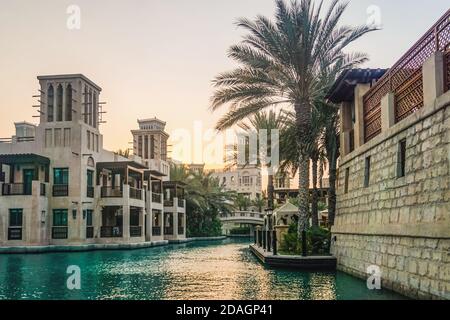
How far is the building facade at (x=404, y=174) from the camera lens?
9.66m

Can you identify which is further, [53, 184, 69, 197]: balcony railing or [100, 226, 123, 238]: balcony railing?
[100, 226, 123, 238]: balcony railing

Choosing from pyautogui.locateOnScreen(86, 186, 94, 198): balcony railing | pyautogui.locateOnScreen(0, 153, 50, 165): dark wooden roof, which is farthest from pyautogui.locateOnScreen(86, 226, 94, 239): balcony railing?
pyautogui.locateOnScreen(0, 153, 50, 165): dark wooden roof

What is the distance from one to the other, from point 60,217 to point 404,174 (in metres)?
27.5

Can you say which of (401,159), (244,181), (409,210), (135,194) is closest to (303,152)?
(401,159)

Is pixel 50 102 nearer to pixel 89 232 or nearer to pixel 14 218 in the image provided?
pixel 14 218

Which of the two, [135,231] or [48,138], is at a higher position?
[48,138]

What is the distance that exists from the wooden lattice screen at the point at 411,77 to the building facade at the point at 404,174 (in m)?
0.02

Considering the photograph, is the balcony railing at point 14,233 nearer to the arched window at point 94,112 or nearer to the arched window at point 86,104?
the arched window at point 86,104

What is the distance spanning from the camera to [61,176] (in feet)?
117

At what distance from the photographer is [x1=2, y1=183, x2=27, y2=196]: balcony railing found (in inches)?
1344

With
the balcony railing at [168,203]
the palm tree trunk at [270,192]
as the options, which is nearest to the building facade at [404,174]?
the palm tree trunk at [270,192]

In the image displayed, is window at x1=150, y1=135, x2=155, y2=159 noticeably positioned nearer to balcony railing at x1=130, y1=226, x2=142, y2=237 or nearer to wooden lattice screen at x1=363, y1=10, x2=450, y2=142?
balcony railing at x1=130, y1=226, x2=142, y2=237
